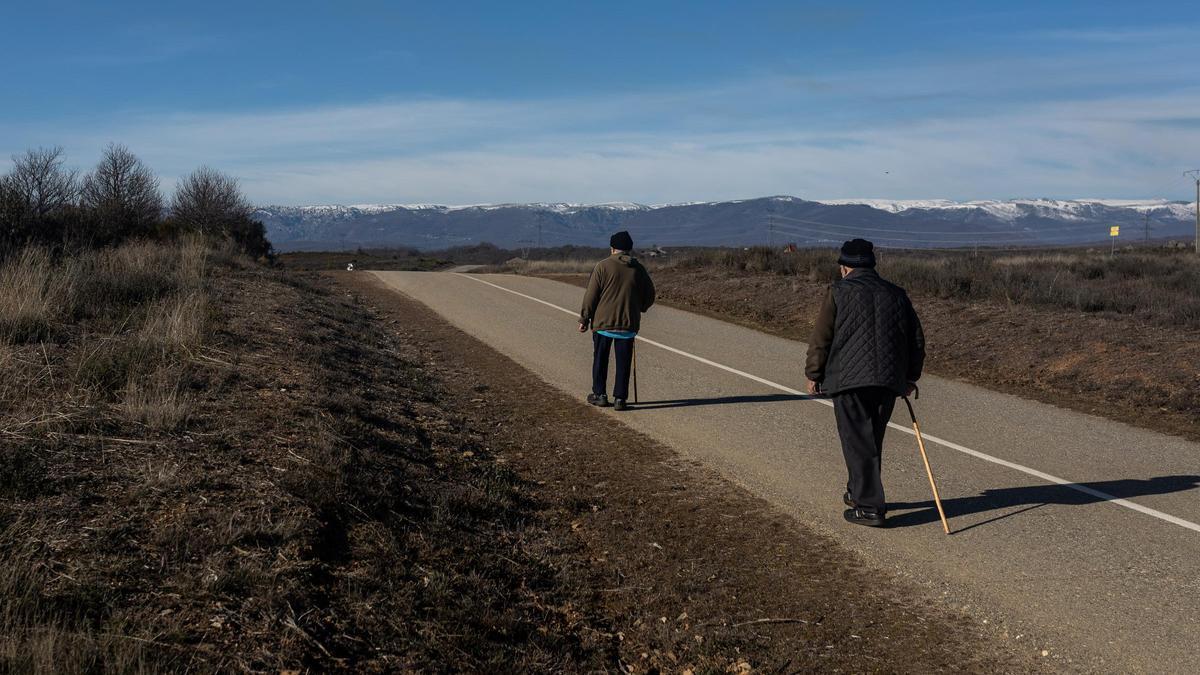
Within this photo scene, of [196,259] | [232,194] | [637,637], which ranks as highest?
[232,194]

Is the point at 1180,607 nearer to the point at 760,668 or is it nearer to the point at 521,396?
the point at 760,668

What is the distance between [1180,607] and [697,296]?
1955 cm

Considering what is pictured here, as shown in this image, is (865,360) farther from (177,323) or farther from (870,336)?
(177,323)

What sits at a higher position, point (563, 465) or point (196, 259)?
point (196, 259)

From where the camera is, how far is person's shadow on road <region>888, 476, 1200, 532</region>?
6820 mm

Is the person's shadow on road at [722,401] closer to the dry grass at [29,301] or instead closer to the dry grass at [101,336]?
the dry grass at [101,336]

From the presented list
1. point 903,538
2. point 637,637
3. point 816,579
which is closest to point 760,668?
point 637,637

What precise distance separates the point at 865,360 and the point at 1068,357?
790 centimetres

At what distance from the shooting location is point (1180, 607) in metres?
5.13

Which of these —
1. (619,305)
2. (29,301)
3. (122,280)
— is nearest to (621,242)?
(619,305)

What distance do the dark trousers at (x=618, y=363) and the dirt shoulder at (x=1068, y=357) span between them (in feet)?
12.8

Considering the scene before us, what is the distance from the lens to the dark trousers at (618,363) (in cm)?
1052

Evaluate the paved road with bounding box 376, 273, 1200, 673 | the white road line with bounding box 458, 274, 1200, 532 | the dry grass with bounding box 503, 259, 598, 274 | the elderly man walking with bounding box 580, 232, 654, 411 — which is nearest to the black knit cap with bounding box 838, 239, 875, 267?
the paved road with bounding box 376, 273, 1200, 673

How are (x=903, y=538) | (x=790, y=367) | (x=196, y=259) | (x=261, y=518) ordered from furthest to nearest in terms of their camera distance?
(x=196, y=259) → (x=790, y=367) → (x=903, y=538) → (x=261, y=518)
